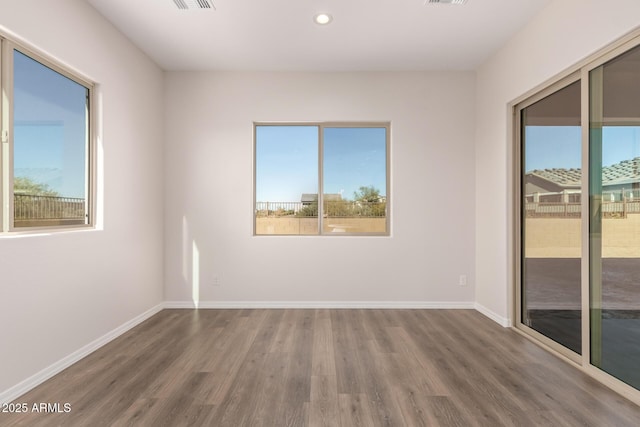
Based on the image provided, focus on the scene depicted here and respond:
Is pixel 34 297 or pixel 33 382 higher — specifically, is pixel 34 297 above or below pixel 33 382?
above

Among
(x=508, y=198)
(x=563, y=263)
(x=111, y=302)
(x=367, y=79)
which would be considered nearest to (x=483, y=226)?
(x=508, y=198)

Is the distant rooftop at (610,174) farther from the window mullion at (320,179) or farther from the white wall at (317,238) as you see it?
the window mullion at (320,179)

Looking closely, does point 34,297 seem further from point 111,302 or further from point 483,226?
point 483,226

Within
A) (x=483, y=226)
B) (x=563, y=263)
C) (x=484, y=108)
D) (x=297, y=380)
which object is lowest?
(x=297, y=380)

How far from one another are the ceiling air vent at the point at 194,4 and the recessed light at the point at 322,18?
0.91m

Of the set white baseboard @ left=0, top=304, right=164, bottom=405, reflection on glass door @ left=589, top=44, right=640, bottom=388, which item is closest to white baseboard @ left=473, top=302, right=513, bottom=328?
reflection on glass door @ left=589, top=44, right=640, bottom=388

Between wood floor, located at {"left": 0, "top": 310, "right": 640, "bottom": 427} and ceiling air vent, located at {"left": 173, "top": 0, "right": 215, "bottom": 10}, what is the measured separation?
2.97 m

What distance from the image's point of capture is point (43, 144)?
104 inches

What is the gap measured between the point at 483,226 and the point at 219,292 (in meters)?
3.33

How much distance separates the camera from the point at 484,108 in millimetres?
4125

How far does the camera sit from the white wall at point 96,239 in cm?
228

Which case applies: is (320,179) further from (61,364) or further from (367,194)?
(61,364)

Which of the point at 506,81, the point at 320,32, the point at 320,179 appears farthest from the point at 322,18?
the point at 506,81

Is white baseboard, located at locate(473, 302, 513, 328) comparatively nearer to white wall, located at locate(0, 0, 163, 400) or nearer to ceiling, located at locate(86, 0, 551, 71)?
ceiling, located at locate(86, 0, 551, 71)
